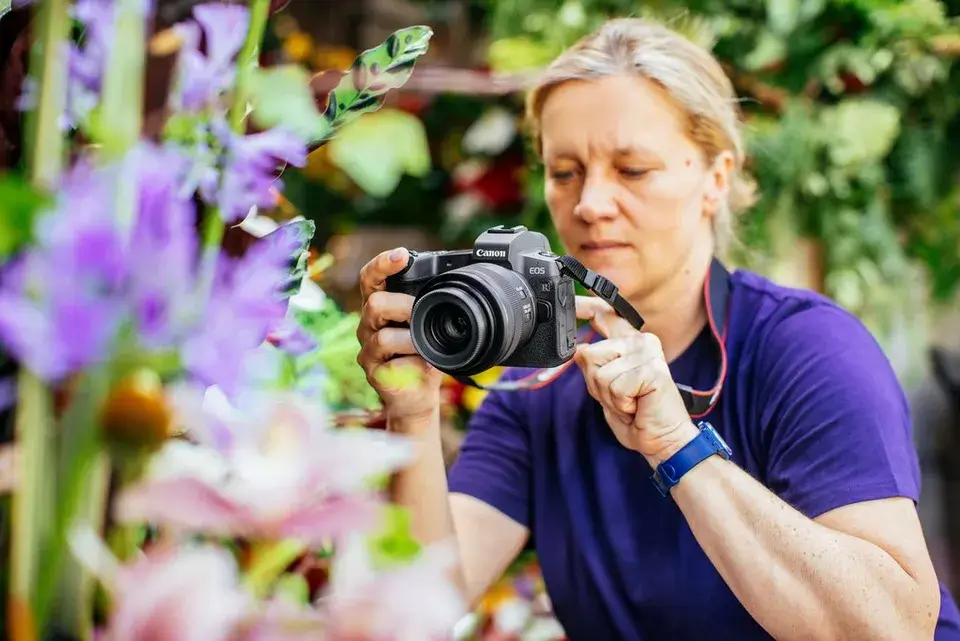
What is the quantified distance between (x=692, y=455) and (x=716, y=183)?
1.07 ft

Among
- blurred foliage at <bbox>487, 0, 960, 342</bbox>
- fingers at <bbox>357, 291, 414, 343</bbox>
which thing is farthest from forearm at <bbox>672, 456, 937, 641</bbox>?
blurred foliage at <bbox>487, 0, 960, 342</bbox>

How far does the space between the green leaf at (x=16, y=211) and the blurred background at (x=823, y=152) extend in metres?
1.00

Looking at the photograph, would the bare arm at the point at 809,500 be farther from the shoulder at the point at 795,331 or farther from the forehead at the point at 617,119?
the forehead at the point at 617,119

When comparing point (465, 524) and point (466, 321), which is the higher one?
point (466, 321)

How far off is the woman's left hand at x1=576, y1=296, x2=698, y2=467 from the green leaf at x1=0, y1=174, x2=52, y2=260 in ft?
1.73

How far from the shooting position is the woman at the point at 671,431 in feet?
2.24

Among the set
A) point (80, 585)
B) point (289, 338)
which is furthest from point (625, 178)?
point (80, 585)

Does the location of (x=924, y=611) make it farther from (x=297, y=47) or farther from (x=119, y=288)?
(x=297, y=47)

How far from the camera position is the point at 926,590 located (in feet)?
2.31

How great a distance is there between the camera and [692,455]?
0.69 m

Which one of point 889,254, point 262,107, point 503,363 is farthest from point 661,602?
point 889,254

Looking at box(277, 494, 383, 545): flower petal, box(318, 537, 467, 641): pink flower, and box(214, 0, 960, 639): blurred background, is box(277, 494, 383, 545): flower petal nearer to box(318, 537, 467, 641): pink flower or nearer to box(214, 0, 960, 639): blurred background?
box(318, 537, 467, 641): pink flower

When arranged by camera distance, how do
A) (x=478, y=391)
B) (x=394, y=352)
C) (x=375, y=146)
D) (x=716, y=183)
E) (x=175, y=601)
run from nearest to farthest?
(x=175, y=601) → (x=375, y=146) → (x=394, y=352) → (x=716, y=183) → (x=478, y=391)

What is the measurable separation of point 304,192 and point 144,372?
4.81 ft
